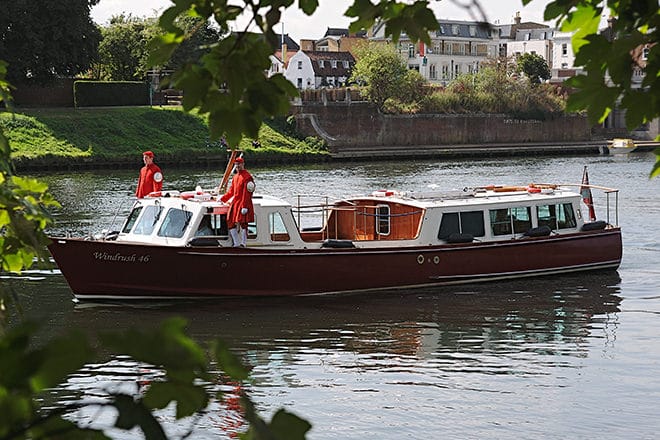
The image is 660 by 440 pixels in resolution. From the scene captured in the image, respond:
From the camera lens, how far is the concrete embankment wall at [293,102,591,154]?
73.6m

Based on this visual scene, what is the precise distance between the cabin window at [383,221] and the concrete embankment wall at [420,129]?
47456mm

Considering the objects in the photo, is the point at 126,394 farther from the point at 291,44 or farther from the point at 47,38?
the point at 291,44

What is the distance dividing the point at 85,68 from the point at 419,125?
85.4 ft

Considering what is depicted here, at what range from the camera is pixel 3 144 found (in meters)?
Answer: 4.72

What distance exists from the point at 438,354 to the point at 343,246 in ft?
13.4

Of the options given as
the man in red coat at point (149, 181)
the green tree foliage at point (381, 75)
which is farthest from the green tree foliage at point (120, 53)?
the man in red coat at point (149, 181)

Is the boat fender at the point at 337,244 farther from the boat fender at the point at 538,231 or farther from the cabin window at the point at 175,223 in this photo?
the boat fender at the point at 538,231

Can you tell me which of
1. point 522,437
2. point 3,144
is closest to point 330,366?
point 522,437

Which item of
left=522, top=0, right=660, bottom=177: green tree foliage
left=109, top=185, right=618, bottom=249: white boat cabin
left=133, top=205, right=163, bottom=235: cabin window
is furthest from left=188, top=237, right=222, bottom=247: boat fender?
left=522, top=0, right=660, bottom=177: green tree foliage

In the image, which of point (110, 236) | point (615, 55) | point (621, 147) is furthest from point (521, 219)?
point (621, 147)

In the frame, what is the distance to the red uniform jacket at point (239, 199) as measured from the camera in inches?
712

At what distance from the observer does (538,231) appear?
2161cm

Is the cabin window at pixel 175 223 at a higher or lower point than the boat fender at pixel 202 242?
higher

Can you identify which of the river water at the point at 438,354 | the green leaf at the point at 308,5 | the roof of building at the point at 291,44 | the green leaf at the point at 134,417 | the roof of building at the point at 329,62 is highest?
the roof of building at the point at 291,44
